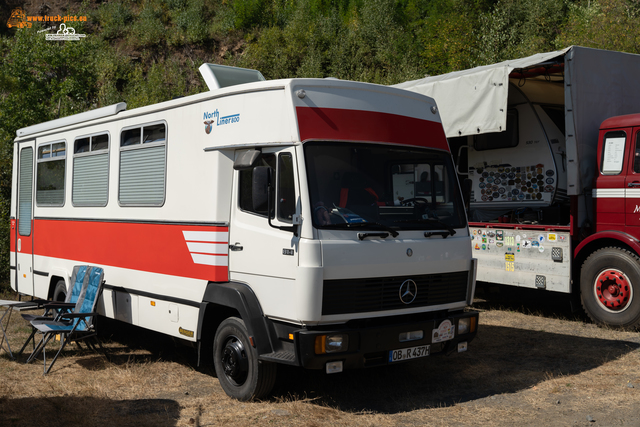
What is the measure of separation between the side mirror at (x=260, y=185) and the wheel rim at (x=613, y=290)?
5248 mm

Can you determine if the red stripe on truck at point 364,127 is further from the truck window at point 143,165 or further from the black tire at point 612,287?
the black tire at point 612,287

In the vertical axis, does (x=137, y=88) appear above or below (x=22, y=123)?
above

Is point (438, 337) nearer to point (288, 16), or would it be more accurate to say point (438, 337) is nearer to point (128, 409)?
point (128, 409)

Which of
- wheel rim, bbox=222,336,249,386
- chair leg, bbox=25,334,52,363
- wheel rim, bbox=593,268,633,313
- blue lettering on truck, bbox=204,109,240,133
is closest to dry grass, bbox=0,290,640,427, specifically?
chair leg, bbox=25,334,52,363

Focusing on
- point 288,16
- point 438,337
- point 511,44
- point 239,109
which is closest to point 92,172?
point 239,109

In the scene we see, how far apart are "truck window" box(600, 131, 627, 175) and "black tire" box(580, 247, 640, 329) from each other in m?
1.05

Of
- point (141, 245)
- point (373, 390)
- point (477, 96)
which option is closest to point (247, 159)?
point (141, 245)

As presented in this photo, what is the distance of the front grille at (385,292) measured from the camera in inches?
195

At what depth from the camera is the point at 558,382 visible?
5.93m

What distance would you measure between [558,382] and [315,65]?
83.3 ft

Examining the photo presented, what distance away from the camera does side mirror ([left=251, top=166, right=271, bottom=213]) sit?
4957 mm

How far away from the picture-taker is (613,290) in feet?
26.1

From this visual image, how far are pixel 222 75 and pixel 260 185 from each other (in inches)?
105

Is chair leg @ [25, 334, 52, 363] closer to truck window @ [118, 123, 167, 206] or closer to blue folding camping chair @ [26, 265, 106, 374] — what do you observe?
blue folding camping chair @ [26, 265, 106, 374]
